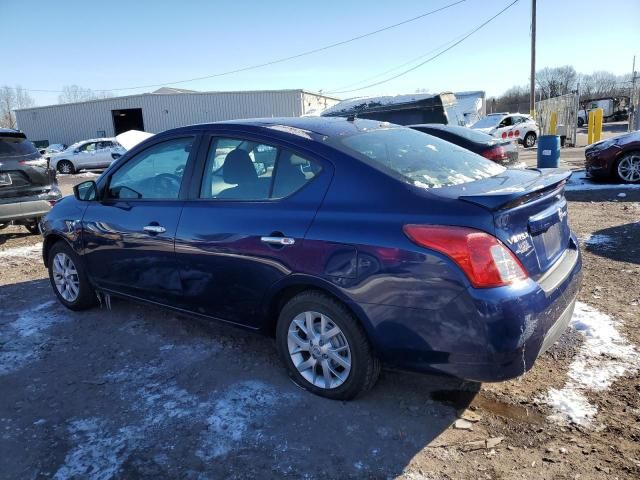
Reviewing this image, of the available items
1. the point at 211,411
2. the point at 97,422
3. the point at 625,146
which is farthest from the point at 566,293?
the point at 625,146

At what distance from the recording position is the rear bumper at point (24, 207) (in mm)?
7248

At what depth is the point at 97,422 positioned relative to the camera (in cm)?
296

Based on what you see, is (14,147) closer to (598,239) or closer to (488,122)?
(598,239)

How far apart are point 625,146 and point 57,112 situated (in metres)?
41.6

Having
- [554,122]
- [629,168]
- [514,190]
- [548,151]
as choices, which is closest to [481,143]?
[629,168]

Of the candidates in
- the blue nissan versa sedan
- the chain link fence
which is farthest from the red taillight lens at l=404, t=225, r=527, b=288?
the chain link fence

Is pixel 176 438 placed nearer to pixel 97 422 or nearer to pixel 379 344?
pixel 97 422

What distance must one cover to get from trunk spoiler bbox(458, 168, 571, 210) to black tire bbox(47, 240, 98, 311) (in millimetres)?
3489

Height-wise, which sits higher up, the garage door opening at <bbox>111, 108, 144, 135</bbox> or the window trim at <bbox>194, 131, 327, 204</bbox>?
the garage door opening at <bbox>111, 108, 144, 135</bbox>

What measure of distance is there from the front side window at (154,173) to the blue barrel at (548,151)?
35.1ft

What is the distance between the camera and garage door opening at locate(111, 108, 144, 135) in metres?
38.5

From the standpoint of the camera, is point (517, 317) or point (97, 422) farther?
point (97, 422)

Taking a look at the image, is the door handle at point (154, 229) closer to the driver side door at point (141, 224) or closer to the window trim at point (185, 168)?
the driver side door at point (141, 224)

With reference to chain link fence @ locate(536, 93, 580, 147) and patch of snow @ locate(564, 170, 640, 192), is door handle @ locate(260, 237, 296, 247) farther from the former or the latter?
chain link fence @ locate(536, 93, 580, 147)
